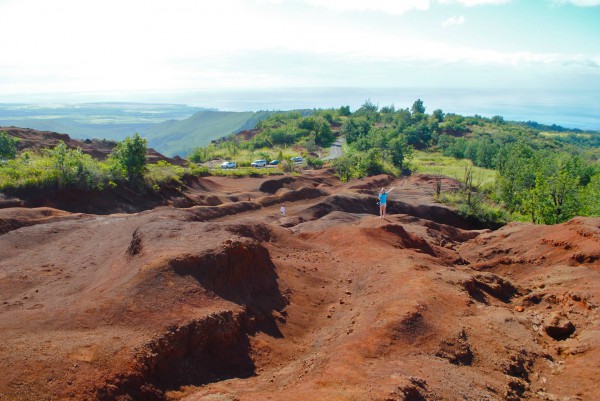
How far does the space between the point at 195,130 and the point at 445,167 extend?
78130 millimetres

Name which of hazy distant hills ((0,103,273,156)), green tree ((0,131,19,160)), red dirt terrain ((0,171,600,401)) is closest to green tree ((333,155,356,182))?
green tree ((0,131,19,160))

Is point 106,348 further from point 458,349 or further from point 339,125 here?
point 339,125

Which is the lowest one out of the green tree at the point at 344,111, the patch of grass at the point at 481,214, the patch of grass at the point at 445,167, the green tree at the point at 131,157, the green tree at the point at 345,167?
the patch of grass at the point at 481,214

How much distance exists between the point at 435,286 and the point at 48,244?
14.4 m

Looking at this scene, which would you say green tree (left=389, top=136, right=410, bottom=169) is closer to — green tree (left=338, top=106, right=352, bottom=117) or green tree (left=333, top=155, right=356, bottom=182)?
green tree (left=333, top=155, right=356, bottom=182)

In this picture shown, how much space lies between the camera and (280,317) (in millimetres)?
12242

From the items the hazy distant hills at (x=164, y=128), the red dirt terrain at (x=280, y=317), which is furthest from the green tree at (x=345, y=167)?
the hazy distant hills at (x=164, y=128)

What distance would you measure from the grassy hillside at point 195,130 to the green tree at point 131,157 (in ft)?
244

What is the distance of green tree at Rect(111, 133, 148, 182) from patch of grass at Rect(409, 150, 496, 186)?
1413 inches

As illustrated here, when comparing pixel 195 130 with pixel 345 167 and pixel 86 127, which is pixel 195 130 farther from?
pixel 345 167

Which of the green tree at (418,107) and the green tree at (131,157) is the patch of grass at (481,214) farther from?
the green tree at (418,107)

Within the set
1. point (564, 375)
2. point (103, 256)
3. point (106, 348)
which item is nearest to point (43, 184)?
point (103, 256)

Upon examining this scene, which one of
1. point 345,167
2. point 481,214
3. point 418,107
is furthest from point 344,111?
point 481,214

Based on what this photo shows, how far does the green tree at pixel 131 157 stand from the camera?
3009 cm
